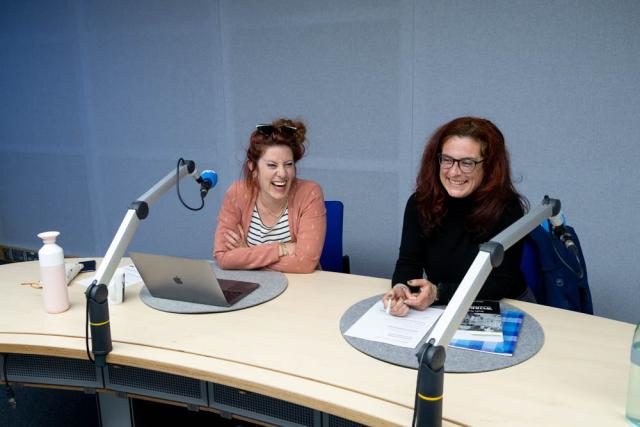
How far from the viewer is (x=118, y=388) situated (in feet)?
5.45

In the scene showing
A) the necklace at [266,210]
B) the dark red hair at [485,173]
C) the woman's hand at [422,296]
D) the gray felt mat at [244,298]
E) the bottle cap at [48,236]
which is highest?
the dark red hair at [485,173]

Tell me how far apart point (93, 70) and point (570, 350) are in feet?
12.6

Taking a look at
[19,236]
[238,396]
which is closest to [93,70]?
[19,236]

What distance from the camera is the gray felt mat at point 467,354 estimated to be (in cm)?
141

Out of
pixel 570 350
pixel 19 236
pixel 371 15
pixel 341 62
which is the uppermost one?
pixel 371 15

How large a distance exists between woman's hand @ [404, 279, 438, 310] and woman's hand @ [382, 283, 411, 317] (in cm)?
2

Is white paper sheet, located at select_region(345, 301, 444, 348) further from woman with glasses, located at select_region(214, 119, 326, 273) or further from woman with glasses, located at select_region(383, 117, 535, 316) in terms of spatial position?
woman with glasses, located at select_region(214, 119, 326, 273)

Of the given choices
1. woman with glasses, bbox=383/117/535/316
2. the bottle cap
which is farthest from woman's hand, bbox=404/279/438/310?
the bottle cap

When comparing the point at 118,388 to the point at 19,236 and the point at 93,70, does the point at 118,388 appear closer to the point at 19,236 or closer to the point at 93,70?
the point at 93,70

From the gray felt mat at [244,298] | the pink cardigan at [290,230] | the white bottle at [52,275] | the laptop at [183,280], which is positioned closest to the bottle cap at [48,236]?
the white bottle at [52,275]

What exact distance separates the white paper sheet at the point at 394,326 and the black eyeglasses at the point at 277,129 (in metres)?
0.87

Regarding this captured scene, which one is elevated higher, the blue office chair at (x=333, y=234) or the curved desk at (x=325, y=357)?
the blue office chair at (x=333, y=234)

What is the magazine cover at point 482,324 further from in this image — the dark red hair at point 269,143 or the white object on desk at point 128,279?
the white object on desk at point 128,279

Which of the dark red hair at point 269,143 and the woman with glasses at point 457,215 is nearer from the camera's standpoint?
the woman with glasses at point 457,215
